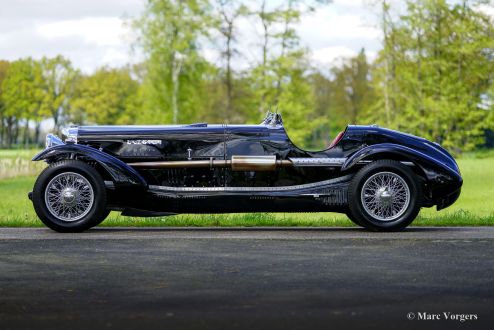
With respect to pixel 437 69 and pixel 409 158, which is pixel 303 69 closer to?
pixel 437 69

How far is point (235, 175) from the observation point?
10500mm

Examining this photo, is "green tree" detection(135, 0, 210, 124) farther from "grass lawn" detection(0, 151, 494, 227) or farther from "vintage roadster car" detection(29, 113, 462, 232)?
"vintage roadster car" detection(29, 113, 462, 232)

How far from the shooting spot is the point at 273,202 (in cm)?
1039

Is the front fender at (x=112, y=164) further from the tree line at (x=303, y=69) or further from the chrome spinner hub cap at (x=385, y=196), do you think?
the tree line at (x=303, y=69)

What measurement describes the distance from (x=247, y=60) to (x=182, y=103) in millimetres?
7223

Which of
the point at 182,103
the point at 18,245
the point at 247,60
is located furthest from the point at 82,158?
the point at 182,103

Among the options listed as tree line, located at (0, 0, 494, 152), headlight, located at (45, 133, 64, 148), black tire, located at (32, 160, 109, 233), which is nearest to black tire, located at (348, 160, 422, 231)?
black tire, located at (32, 160, 109, 233)

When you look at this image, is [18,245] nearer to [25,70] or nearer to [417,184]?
[417,184]

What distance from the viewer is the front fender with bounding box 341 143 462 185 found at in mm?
10320

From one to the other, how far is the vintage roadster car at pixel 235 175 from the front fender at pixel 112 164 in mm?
12

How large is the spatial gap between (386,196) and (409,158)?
0.60 metres

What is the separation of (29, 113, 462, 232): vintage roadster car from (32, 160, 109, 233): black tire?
0.01 m

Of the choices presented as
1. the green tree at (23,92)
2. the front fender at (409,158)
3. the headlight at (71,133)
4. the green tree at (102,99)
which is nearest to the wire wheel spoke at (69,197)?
the headlight at (71,133)

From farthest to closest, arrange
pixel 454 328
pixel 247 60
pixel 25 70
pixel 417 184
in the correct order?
pixel 25 70, pixel 247 60, pixel 417 184, pixel 454 328
